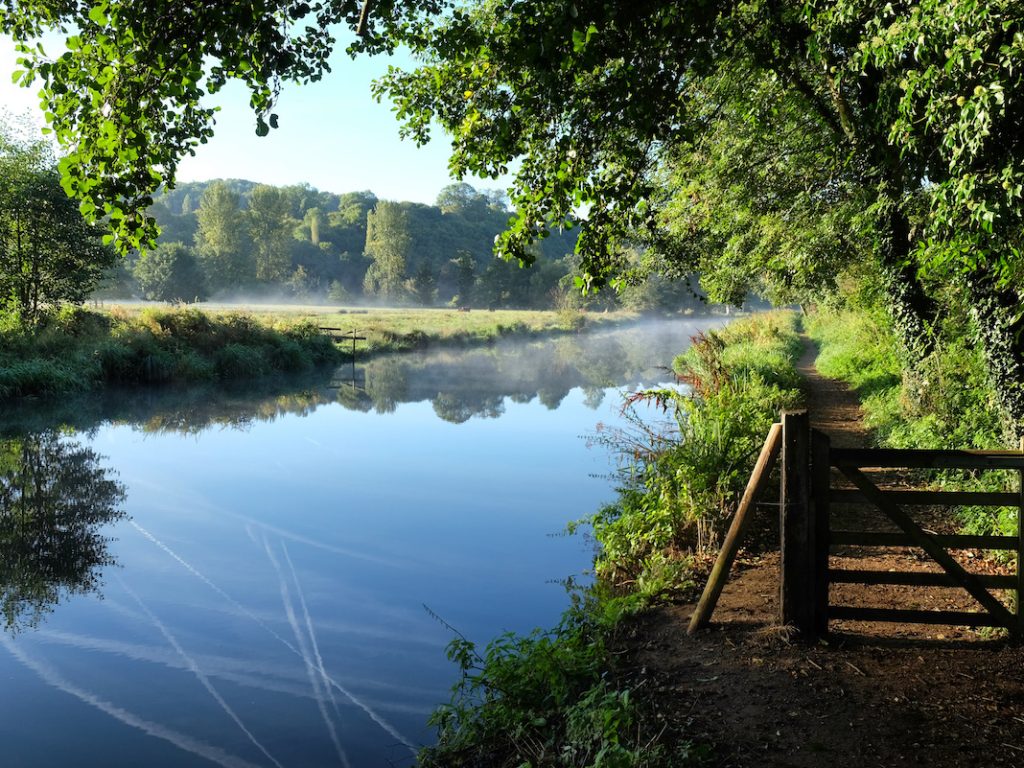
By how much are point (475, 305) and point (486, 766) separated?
90.1 metres

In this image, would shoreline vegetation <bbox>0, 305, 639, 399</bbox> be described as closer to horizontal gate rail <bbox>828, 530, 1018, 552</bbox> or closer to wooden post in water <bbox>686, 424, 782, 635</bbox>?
wooden post in water <bbox>686, 424, 782, 635</bbox>

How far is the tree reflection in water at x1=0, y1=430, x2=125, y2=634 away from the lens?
312 inches

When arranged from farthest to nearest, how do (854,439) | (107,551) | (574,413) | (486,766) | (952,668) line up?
(574,413)
(854,439)
(107,551)
(952,668)
(486,766)

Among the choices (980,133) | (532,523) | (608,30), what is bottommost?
(532,523)

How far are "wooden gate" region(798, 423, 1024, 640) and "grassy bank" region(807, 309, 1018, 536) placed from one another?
210 centimetres

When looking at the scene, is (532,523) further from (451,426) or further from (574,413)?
(574,413)

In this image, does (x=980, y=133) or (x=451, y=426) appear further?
(x=451, y=426)

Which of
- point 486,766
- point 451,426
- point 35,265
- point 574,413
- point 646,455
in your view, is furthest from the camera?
point 35,265

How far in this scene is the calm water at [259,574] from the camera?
552 cm

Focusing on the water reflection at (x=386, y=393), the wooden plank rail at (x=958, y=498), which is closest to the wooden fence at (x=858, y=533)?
the wooden plank rail at (x=958, y=498)

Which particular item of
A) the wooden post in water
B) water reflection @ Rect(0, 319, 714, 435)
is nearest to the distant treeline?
water reflection @ Rect(0, 319, 714, 435)

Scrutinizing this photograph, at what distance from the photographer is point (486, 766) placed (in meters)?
4.38

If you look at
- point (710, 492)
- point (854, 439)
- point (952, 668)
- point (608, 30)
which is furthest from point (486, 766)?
point (854, 439)

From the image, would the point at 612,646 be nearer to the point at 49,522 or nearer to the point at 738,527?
the point at 738,527
